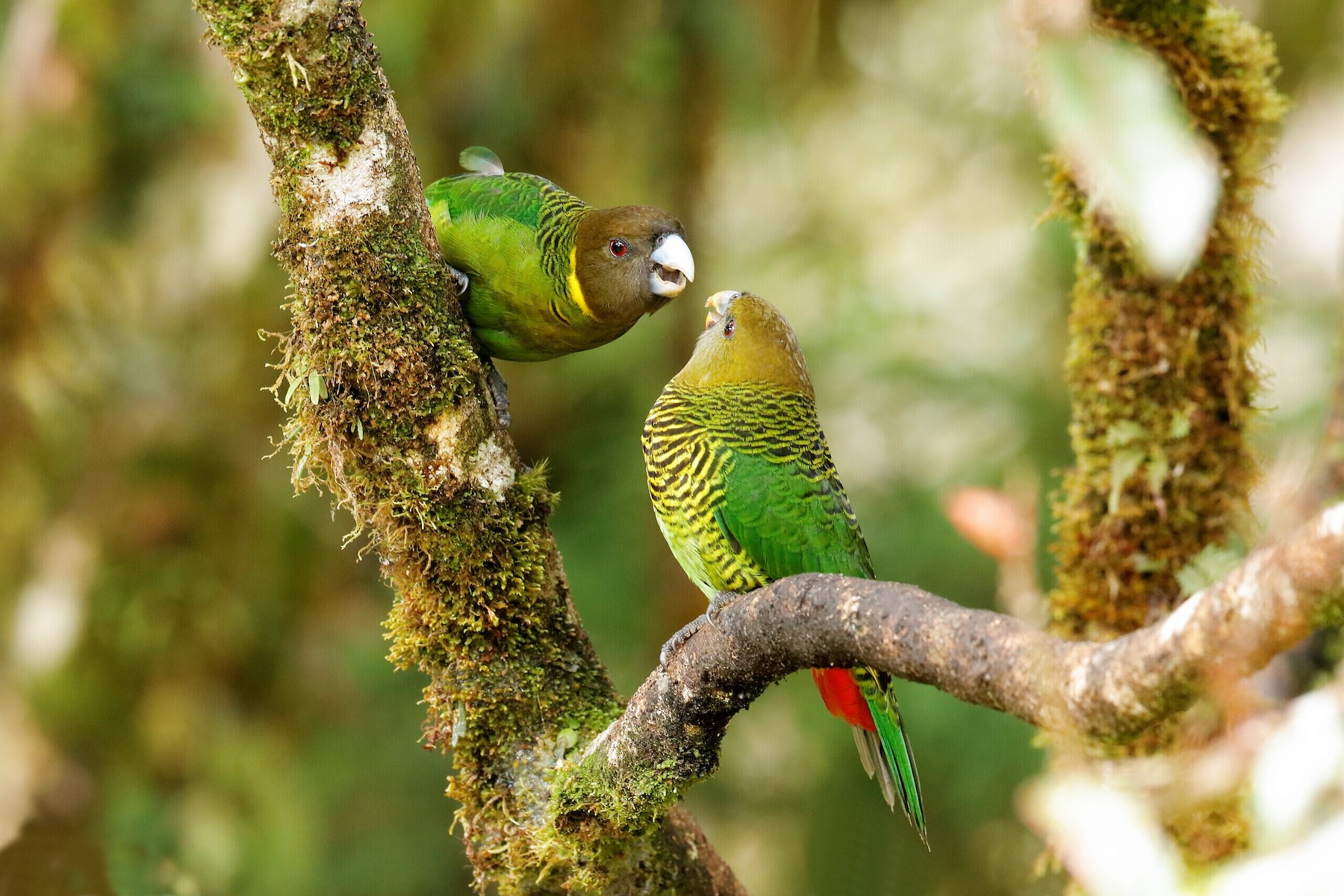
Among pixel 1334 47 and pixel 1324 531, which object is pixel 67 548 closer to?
pixel 1324 531

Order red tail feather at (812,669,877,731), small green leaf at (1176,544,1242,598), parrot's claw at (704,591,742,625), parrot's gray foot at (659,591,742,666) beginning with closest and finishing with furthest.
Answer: parrot's gray foot at (659,591,742,666) → parrot's claw at (704,591,742,625) → small green leaf at (1176,544,1242,598) → red tail feather at (812,669,877,731)

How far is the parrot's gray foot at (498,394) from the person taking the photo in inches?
117

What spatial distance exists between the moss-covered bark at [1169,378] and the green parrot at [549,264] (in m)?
1.20

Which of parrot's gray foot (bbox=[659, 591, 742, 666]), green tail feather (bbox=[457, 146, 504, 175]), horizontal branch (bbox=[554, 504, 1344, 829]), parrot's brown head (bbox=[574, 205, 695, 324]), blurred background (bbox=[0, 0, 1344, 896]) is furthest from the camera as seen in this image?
blurred background (bbox=[0, 0, 1344, 896])

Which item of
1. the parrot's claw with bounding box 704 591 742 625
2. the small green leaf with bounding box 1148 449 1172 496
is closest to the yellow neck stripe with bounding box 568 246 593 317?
the parrot's claw with bounding box 704 591 742 625

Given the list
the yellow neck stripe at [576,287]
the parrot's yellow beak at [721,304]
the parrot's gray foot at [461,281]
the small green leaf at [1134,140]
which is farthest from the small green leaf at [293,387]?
the small green leaf at [1134,140]

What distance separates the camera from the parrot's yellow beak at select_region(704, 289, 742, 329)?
3803 mm

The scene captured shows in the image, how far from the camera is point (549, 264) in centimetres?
356

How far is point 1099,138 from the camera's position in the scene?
1.14m

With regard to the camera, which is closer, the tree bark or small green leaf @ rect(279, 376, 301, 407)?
the tree bark

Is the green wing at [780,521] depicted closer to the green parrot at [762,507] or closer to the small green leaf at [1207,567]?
the green parrot at [762,507]

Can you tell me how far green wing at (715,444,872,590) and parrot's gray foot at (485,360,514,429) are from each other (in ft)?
2.12

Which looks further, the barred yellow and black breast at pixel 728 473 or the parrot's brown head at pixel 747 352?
the parrot's brown head at pixel 747 352

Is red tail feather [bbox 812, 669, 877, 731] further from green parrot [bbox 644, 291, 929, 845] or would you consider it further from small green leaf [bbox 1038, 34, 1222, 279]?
small green leaf [bbox 1038, 34, 1222, 279]
